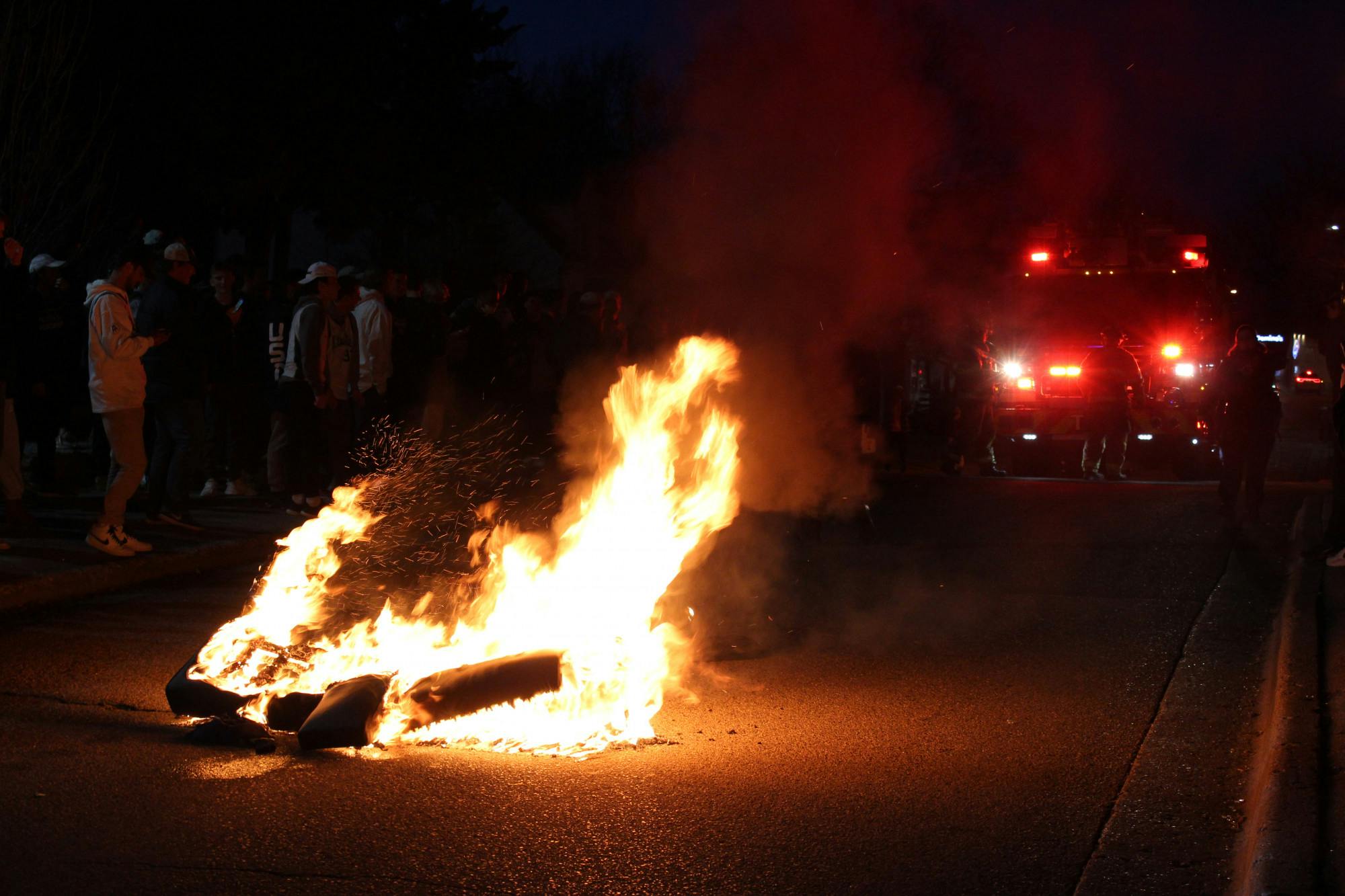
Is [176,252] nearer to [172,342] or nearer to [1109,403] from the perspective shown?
[172,342]

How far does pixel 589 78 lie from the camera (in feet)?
125

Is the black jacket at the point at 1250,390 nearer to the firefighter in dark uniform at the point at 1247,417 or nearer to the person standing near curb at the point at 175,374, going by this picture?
the firefighter in dark uniform at the point at 1247,417

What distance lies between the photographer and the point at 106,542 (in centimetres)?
923

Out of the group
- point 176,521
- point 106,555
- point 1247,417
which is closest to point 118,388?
point 106,555

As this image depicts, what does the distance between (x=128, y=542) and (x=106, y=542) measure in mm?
154

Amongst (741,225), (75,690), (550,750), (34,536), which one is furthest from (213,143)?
(550,750)

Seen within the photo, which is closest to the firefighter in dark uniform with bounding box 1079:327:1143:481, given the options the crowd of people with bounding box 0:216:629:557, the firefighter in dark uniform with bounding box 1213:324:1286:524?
the firefighter in dark uniform with bounding box 1213:324:1286:524

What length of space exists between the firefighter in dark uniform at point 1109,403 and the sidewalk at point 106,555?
34.4 feet

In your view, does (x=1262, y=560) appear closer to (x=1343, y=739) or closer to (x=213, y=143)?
(x=1343, y=739)

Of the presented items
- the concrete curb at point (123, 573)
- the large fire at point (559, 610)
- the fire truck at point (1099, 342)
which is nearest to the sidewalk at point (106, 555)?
the concrete curb at point (123, 573)

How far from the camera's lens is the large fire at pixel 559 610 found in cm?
570

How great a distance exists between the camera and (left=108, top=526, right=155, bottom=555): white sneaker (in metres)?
9.29

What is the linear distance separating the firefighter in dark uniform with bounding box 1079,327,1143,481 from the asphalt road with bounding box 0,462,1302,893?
30.4ft

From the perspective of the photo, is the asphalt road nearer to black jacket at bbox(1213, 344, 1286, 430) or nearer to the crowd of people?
the crowd of people
